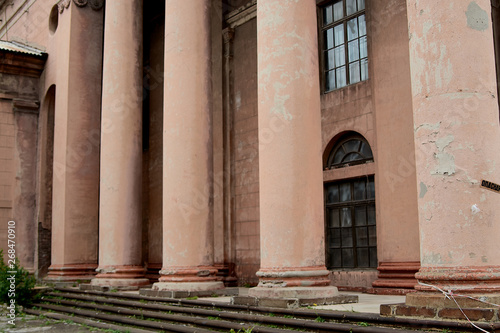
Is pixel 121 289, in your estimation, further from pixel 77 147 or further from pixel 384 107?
pixel 384 107

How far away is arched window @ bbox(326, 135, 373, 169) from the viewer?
1441cm

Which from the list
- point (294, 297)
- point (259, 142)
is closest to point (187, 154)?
point (259, 142)

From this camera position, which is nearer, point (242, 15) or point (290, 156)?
point (290, 156)

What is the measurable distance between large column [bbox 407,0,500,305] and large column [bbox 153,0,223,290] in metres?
6.36

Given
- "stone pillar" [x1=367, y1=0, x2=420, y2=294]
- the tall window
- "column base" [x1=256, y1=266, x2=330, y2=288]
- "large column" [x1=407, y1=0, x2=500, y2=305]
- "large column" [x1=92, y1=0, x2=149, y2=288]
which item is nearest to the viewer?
"large column" [x1=407, y1=0, x2=500, y2=305]

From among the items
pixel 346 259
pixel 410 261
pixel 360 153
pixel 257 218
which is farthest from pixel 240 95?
pixel 410 261

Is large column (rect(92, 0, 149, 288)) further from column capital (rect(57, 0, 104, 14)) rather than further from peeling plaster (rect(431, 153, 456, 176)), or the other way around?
peeling plaster (rect(431, 153, 456, 176))

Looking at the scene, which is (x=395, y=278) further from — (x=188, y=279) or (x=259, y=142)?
(x=259, y=142)

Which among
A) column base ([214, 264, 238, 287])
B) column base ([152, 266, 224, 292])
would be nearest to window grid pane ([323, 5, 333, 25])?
column base ([152, 266, 224, 292])

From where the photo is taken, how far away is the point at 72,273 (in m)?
17.7

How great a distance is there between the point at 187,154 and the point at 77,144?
7198mm

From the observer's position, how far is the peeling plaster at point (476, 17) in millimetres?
7227

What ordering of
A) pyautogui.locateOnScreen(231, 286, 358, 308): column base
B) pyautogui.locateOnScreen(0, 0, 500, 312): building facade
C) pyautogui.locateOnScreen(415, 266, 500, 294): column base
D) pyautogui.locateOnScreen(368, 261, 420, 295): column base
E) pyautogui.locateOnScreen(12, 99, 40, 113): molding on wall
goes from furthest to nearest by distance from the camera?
1. pyautogui.locateOnScreen(12, 99, 40, 113): molding on wall
2. pyautogui.locateOnScreen(368, 261, 420, 295): column base
3. pyautogui.locateOnScreen(231, 286, 358, 308): column base
4. pyautogui.locateOnScreen(0, 0, 500, 312): building facade
5. pyautogui.locateOnScreen(415, 266, 500, 294): column base

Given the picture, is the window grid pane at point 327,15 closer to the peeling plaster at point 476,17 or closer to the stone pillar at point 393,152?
the stone pillar at point 393,152
